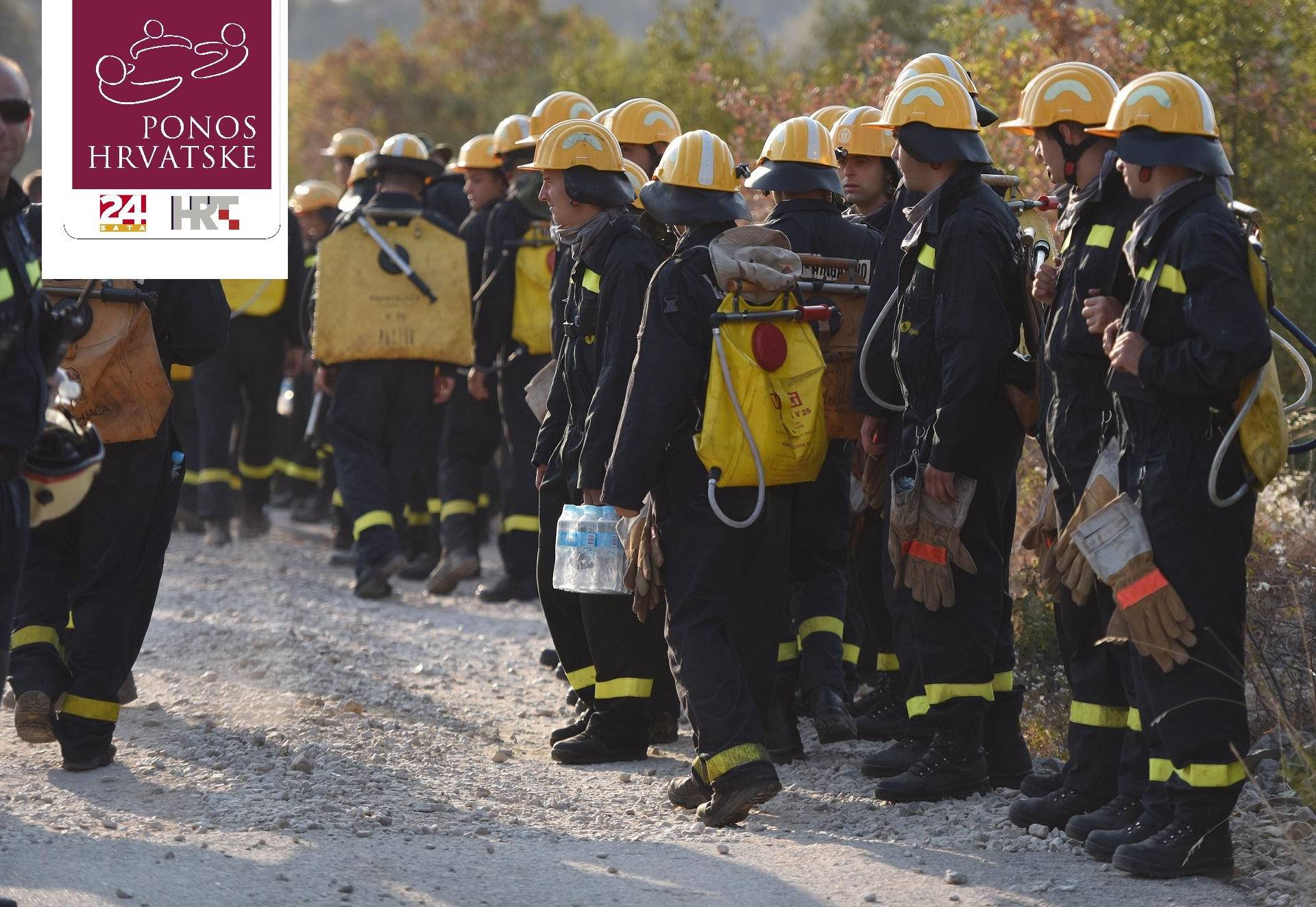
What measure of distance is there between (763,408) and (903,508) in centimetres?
64

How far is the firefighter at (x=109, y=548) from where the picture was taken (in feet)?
20.6

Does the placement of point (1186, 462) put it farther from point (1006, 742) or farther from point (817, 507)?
point (817, 507)

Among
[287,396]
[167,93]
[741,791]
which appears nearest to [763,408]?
[741,791]

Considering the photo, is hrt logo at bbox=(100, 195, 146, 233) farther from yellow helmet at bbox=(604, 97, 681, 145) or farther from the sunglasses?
the sunglasses

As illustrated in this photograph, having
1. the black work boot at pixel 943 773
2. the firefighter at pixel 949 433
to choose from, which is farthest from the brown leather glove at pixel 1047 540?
the black work boot at pixel 943 773

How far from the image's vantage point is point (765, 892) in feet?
16.8

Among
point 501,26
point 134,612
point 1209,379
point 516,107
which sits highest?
point 501,26

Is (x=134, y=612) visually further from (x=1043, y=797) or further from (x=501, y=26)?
(x=501, y=26)

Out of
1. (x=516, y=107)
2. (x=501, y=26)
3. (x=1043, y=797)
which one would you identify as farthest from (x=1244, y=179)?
(x=501, y=26)

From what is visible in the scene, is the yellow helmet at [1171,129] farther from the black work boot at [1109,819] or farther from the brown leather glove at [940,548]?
the black work boot at [1109,819]

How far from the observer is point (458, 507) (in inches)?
437

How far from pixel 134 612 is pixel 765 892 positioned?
109 inches

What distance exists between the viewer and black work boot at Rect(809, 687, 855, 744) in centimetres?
706

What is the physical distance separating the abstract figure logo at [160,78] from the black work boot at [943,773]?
6162 millimetres
